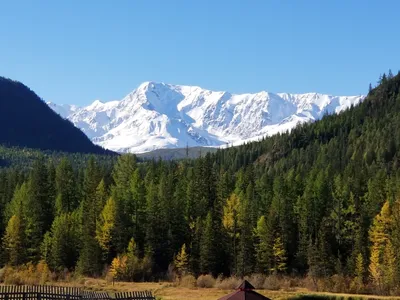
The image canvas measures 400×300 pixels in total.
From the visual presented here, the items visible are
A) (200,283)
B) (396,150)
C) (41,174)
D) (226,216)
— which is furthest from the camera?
(396,150)

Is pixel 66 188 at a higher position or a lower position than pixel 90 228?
higher

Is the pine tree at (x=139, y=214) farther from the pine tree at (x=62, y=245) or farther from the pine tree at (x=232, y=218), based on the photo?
the pine tree at (x=232, y=218)

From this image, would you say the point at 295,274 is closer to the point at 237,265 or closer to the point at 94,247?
the point at 237,265

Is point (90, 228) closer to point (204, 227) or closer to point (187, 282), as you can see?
point (204, 227)

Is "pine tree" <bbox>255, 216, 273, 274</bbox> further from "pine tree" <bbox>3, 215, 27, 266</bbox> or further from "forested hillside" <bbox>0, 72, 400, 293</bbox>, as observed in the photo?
"pine tree" <bbox>3, 215, 27, 266</bbox>

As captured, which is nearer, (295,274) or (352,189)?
(295,274)

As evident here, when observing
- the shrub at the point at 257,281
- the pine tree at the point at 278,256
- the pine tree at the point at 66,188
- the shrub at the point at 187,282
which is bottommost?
the shrub at the point at 187,282

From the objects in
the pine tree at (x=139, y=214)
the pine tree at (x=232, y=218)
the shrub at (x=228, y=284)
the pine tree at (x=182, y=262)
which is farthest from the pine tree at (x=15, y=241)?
the shrub at (x=228, y=284)

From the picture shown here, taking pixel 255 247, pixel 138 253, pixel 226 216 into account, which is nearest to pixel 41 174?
pixel 138 253

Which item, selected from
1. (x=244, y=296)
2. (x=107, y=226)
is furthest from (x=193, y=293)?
(x=244, y=296)

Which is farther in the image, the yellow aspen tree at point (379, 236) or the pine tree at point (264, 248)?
the pine tree at point (264, 248)

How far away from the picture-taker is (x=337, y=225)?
4449 inches

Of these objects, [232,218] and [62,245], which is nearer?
[62,245]

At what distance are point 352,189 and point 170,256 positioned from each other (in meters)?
38.6
